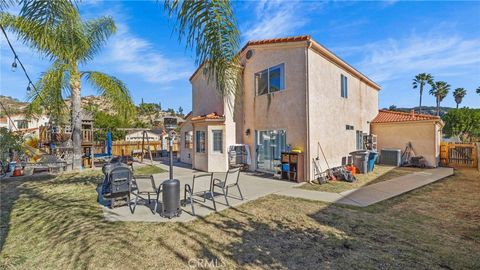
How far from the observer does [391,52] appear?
14.6 metres

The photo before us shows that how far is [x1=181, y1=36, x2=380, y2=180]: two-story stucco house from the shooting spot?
10.5m

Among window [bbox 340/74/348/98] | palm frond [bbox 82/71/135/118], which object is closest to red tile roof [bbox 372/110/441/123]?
window [bbox 340/74/348/98]

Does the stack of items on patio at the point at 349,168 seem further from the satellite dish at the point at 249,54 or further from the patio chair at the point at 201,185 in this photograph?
the satellite dish at the point at 249,54

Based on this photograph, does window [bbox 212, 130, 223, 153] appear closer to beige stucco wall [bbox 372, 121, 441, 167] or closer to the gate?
beige stucco wall [bbox 372, 121, 441, 167]

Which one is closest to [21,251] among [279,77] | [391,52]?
[279,77]

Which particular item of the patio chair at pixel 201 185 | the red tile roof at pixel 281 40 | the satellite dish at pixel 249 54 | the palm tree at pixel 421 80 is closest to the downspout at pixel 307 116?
the red tile roof at pixel 281 40

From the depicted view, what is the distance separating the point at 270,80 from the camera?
39.4 ft

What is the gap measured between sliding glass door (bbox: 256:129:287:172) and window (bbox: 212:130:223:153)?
2.16 metres

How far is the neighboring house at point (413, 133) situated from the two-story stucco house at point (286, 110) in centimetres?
295

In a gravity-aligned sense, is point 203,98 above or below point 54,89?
above

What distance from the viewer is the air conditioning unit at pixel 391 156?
15.4 meters

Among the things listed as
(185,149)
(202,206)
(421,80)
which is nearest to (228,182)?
(202,206)

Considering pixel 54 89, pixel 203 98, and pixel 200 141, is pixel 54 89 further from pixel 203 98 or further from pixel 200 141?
pixel 203 98

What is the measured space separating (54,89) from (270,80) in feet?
Result: 33.3
